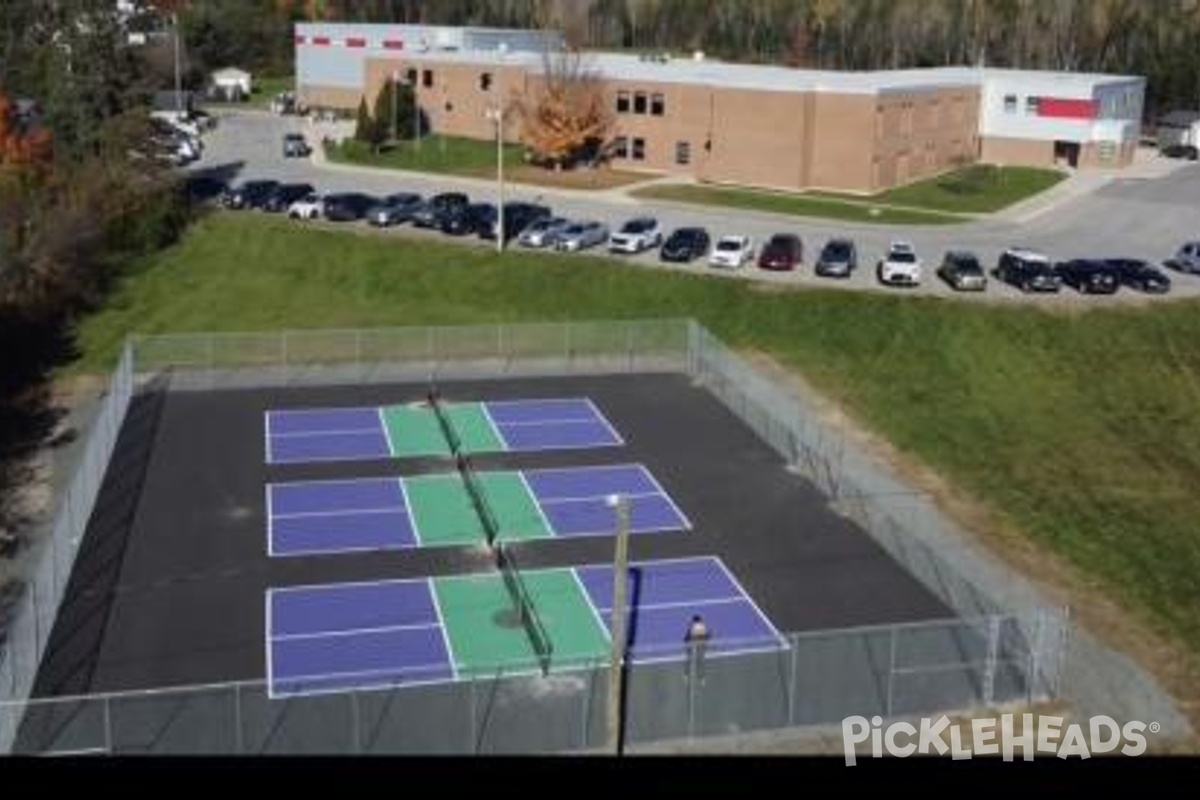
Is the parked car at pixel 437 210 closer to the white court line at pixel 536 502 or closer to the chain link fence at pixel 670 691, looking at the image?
the white court line at pixel 536 502

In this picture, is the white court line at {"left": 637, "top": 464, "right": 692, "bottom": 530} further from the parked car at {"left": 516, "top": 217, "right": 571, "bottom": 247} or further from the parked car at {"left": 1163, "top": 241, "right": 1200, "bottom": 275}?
the parked car at {"left": 1163, "top": 241, "right": 1200, "bottom": 275}

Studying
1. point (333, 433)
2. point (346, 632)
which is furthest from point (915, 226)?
point (346, 632)

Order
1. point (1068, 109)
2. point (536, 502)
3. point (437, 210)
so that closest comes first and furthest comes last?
1. point (536, 502)
2. point (437, 210)
3. point (1068, 109)

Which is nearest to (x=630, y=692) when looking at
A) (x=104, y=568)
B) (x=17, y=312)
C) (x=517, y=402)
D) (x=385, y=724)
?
(x=385, y=724)

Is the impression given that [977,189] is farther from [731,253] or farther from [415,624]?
[415,624]

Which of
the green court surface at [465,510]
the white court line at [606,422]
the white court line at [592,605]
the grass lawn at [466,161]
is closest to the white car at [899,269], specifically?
the white court line at [606,422]
